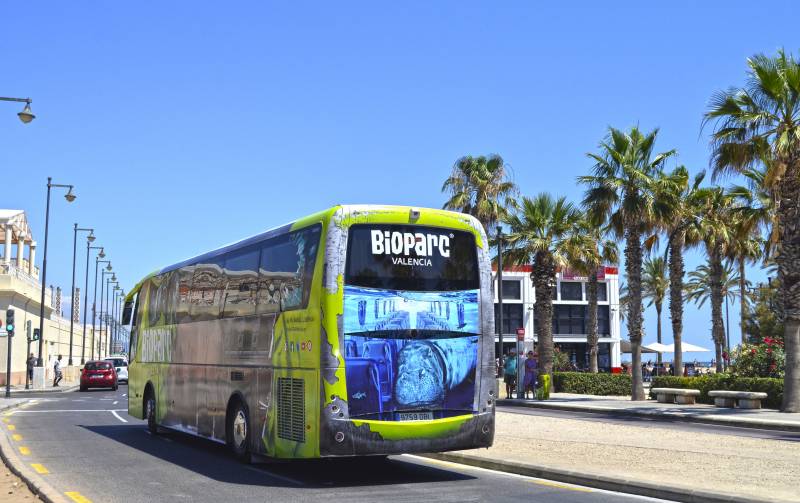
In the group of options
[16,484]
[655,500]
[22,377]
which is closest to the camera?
[655,500]

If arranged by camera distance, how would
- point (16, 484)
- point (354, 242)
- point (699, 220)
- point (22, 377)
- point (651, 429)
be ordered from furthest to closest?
point (22, 377), point (699, 220), point (651, 429), point (354, 242), point (16, 484)

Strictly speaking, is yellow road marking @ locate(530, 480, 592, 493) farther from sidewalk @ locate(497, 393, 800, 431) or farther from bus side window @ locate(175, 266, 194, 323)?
sidewalk @ locate(497, 393, 800, 431)

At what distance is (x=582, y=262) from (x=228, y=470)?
33.3m

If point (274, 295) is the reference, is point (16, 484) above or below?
below

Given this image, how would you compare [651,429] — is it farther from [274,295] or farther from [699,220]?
[699,220]

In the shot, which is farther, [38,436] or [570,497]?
[38,436]

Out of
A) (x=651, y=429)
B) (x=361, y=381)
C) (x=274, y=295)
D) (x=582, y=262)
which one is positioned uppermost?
(x=582, y=262)

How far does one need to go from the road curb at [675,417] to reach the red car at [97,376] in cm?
2317

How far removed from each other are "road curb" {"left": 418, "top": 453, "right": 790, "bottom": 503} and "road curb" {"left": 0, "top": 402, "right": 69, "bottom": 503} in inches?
241

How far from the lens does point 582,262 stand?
1763 inches

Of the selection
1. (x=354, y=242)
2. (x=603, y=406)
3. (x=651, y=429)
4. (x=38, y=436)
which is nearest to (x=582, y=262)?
(x=603, y=406)

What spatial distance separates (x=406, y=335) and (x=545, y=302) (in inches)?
1178

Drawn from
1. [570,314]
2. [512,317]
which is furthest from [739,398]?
[570,314]

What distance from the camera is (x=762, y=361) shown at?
3181cm
